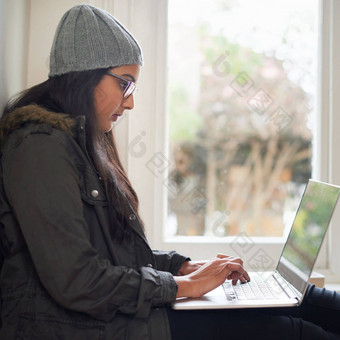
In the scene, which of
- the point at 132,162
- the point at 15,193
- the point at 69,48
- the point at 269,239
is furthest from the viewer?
the point at 269,239

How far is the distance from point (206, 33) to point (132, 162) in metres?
0.63

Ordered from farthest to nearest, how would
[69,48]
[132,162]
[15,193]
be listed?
1. [132,162]
2. [69,48]
3. [15,193]

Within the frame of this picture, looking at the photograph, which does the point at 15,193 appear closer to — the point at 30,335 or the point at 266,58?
the point at 30,335

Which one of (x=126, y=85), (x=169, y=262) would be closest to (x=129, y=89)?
(x=126, y=85)

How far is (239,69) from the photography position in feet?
6.43

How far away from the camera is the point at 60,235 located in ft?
3.24

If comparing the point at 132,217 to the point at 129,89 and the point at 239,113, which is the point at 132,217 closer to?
the point at 129,89

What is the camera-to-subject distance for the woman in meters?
1.00

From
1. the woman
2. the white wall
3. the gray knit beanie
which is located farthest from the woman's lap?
the white wall

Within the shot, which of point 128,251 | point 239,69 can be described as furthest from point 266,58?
point 128,251

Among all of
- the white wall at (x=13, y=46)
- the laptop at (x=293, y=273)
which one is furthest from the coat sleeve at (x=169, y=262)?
the white wall at (x=13, y=46)

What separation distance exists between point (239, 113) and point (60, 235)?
1313mm

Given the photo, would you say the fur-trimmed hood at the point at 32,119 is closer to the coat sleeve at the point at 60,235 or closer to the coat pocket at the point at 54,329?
the coat sleeve at the point at 60,235

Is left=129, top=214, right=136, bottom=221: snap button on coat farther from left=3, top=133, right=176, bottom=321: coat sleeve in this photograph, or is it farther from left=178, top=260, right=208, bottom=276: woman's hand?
left=178, top=260, right=208, bottom=276: woman's hand
